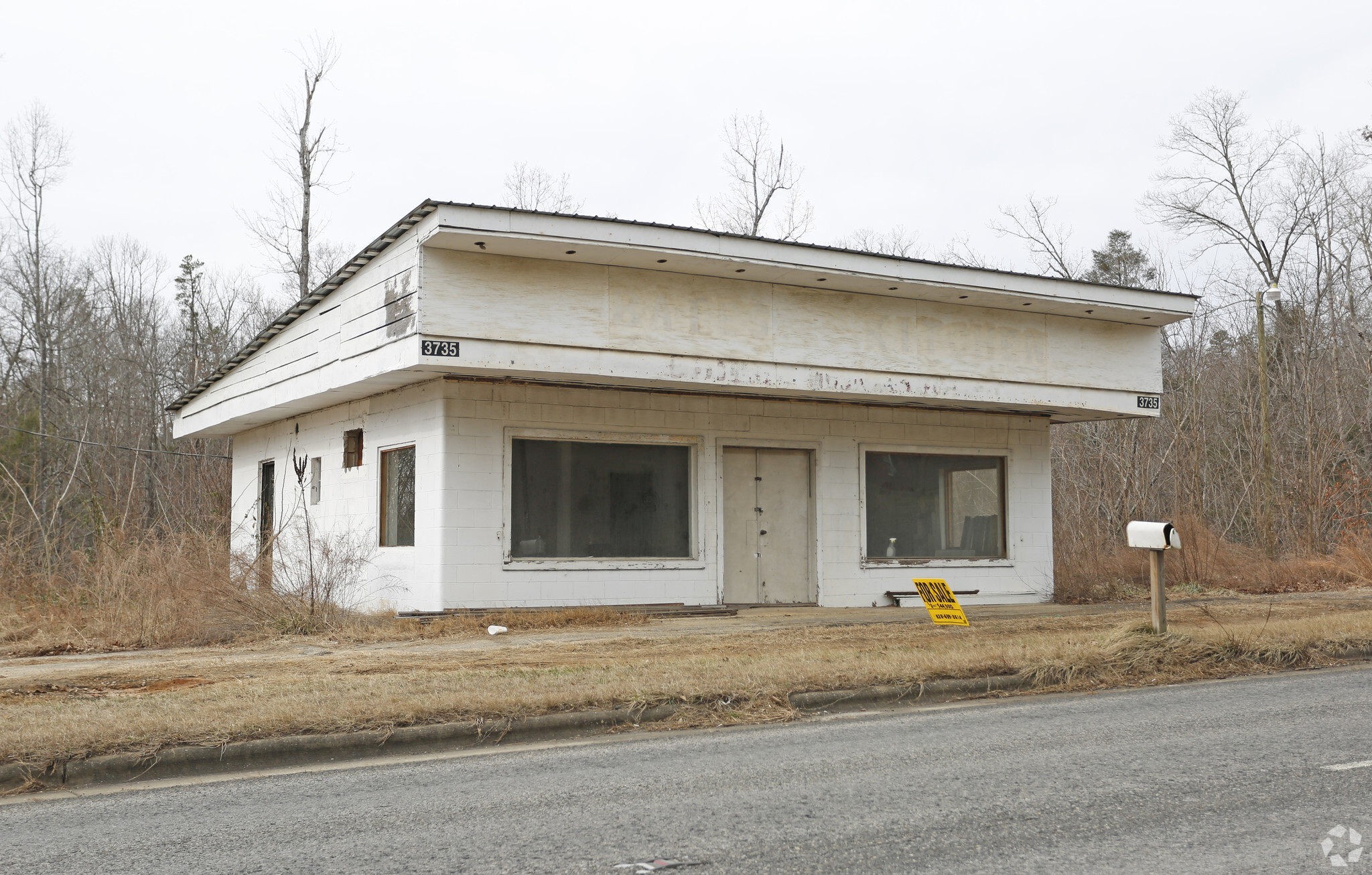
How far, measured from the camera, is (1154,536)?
426 inches

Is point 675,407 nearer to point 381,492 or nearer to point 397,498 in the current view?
point 397,498

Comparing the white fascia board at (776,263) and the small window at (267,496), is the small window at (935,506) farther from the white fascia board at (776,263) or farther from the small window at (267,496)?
the small window at (267,496)

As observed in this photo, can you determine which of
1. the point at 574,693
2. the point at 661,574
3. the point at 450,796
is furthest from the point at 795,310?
the point at 450,796

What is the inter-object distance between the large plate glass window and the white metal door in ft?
2.72

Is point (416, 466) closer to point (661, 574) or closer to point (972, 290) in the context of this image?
point (661, 574)

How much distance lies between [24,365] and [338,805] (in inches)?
1376

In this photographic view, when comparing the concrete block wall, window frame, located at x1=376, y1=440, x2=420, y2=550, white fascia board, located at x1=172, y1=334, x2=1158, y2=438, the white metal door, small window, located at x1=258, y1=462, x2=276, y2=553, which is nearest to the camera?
white fascia board, located at x1=172, y1=334, x2=1158, y2=438

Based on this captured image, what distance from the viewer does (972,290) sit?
53.9ft

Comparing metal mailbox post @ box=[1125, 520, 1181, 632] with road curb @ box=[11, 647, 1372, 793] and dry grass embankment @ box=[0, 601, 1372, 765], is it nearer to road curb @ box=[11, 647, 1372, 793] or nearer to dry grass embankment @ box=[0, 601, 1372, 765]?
dry grass embankment @ box=[0, 601, 1372, 765]

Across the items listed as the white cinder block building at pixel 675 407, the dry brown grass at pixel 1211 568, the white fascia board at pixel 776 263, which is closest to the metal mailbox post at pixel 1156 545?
the white cinder block building at pixel 675 407

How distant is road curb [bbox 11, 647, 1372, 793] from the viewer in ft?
22.1

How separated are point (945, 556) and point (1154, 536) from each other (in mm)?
7787

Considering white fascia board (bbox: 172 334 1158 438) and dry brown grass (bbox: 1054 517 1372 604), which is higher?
white fascia board (bbox: 172 334 1158 438)

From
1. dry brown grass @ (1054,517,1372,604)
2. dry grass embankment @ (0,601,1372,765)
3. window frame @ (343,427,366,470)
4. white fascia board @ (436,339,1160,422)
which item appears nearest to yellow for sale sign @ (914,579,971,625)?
dry grass embankment @ (0,601,1372,765)
